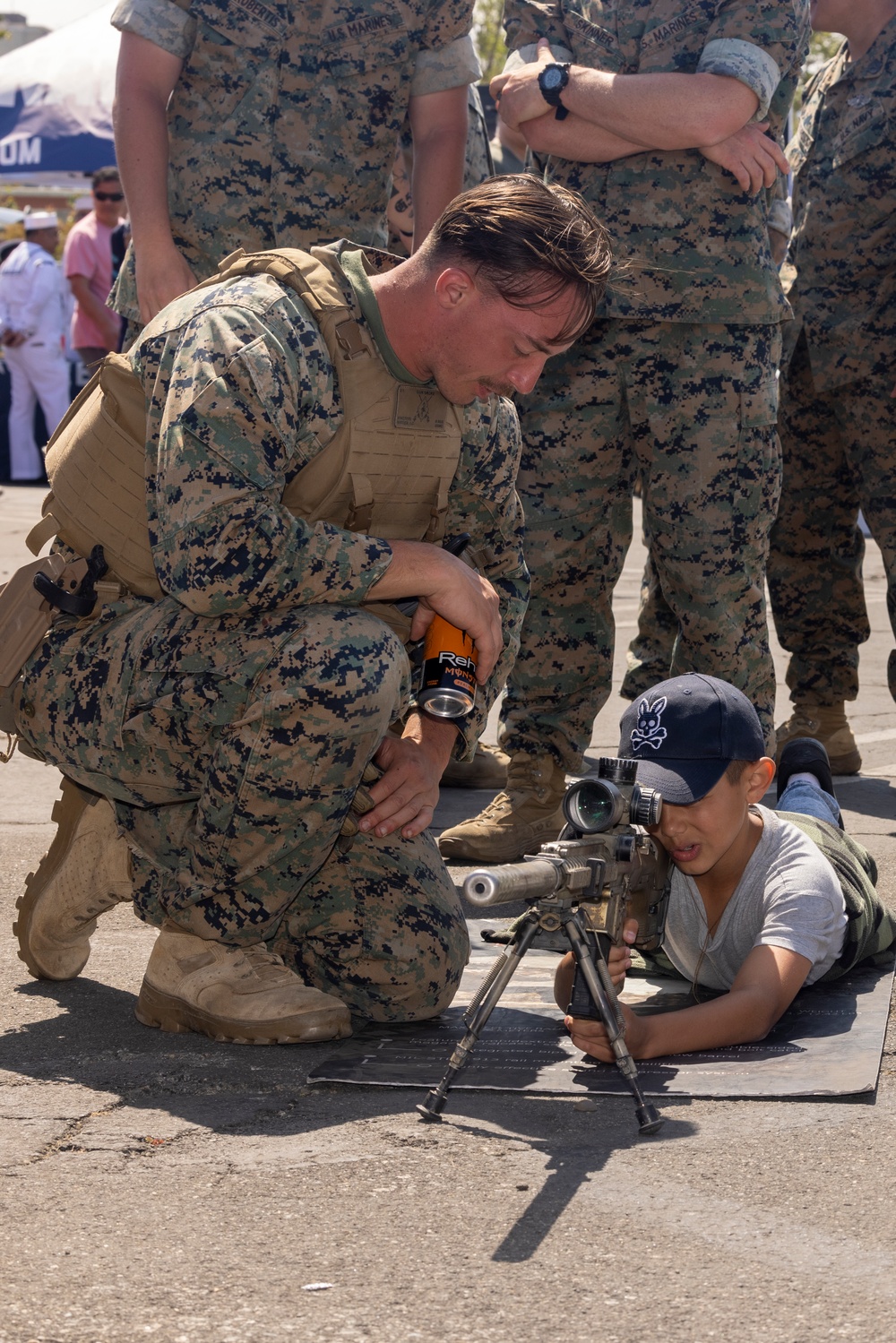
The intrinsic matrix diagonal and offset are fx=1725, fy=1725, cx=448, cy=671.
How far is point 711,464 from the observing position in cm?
391

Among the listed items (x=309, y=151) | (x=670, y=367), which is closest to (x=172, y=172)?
(x=309, y=151)

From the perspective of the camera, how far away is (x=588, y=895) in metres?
2.37

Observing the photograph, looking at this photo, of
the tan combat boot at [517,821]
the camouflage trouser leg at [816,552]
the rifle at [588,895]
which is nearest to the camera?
the rifle at [588,895]

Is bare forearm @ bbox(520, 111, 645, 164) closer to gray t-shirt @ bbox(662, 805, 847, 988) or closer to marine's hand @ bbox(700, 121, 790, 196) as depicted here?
marine's hand @ bbox(700, 121, 790, 196)

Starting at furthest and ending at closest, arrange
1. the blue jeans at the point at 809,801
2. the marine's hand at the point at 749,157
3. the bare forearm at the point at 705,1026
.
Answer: the marine's hand at the point at 749,157, the blue jeans at the point at 809,801, the bare forearm at the point at 705,1026

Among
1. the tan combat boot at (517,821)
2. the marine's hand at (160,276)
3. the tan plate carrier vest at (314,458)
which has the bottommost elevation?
the tan combat boot at (517,821)

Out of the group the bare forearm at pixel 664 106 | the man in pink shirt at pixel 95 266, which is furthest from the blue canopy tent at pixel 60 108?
the bare forearm at pixel 664 106

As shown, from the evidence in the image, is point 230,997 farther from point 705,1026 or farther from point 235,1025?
point 705,1026

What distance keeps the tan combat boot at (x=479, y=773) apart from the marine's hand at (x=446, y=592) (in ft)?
5.85

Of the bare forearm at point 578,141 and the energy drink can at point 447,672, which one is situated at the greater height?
the bare forearm at point 578,141

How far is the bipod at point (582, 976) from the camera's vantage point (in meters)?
2.28

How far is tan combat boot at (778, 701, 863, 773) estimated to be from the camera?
506cm

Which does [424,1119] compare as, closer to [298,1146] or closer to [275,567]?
[298,1146]

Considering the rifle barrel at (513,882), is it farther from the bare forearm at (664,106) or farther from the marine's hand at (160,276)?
the bare forearm at (664,106)
